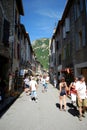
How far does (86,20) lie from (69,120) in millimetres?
9006

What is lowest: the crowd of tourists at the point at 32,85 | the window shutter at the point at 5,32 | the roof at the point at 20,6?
the crowd of tourists at the point at 32,85

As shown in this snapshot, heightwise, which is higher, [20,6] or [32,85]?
[20,6]

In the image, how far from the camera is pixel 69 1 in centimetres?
2061

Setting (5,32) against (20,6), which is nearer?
(5,32)

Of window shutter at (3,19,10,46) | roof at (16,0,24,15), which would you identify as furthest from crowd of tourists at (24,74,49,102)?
roof at (16,0,24,15)

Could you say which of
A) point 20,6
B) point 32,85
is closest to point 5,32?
point 32,85

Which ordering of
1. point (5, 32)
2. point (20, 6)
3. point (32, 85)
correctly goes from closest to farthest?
point (32, 85) → point (5, 32) → point (20, 6)

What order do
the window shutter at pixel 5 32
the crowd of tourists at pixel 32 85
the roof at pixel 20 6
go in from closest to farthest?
1. the crowd of tourists at pixel 32 85
2. the window shutter at pixel 5 32
3. the roof at pixel 20 6

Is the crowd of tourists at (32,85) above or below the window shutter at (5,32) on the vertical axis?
below

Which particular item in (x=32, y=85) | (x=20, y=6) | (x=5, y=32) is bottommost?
(x=32, y=85)

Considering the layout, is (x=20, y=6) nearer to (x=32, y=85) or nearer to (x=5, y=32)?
(x=5, y=32)

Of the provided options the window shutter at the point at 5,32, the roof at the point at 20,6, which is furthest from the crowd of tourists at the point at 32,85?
the roof at the point at 20,6

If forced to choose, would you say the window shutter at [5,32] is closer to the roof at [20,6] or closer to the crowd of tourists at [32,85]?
the crowd of tourists at [32,85]

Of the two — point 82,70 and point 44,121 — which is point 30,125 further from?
point 82,70
